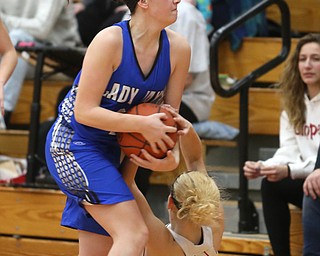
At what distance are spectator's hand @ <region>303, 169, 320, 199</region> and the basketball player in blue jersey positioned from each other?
0.99 metres

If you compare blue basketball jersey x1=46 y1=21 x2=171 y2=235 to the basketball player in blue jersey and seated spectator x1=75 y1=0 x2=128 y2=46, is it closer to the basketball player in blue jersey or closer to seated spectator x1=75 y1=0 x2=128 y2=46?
the basketball player in blue jersey

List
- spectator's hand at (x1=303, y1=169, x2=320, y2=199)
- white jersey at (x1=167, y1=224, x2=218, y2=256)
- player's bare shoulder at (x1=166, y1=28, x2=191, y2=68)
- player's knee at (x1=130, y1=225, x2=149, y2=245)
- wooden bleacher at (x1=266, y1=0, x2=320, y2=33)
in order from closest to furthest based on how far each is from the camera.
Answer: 1. player's knee at (x1=130, y1=225, x2=149, y2=245)
2. player's bare shoulder at (x1=166, y1=28, x2=191, y2=68)
3. white jersey at (x1=167, y1=224, x2=218, y2=256)
4. spectator's hand at (x1=303, y1=169, x2=320, y2=199)
5. wooden bleacher at (x1=266, y1=0, x2=320, y2=33)

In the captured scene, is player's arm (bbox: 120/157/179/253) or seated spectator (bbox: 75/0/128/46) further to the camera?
seated spectator (bbox: 75/0/128/46)

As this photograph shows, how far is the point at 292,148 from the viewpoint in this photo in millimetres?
4574

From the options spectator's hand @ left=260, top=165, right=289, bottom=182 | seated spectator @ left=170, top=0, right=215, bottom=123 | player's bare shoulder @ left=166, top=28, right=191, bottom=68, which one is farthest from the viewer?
seated spectator @ left=170, top=0, right=215, bottom=123

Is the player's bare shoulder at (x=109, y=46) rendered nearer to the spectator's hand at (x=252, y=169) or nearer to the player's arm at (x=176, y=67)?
the player's arm at (x=176, y=67)

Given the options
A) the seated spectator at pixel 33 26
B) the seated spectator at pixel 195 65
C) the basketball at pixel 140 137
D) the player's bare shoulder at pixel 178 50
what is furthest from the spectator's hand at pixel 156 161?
the seated spectator at pixel 33 26

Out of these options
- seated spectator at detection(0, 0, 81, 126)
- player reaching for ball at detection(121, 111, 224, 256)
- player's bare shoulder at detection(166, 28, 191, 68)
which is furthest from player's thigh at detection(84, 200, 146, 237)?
seated spectator at detection(0, 0, 81, 126)

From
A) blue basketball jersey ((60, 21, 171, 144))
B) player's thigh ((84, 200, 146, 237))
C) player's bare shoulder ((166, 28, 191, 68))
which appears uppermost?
player's bare shoulder ((166, 28, 191, 68))

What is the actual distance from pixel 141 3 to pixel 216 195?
81cm

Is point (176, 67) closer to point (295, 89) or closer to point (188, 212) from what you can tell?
point (188, 212)

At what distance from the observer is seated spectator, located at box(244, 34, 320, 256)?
14.3ft

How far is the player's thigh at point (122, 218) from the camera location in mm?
3070

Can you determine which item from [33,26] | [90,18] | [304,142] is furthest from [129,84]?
[90,18]
